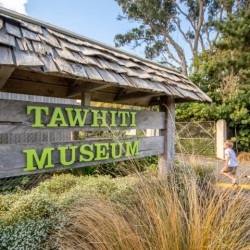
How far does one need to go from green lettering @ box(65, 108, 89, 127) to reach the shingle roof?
1.46 feet

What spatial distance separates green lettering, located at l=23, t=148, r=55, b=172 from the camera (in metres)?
2.60

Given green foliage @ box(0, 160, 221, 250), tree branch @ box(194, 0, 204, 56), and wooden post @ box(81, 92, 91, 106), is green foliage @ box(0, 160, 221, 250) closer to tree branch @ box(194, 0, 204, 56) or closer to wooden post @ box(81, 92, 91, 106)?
wooden post @ box(81, 92, 91, 106)

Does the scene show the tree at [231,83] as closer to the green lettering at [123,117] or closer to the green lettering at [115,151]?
the green lettering at [123,117]

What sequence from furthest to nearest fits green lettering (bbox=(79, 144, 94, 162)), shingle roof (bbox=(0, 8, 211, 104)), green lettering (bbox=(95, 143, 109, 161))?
green lettering (bbox=(95, 143, 109, 161)) → green lettering (bbox=(79, 144, 94, 162)) → shingle roof (bbox=(0, 8, 211, 104))

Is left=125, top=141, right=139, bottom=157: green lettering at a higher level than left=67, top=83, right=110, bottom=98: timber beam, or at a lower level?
lower

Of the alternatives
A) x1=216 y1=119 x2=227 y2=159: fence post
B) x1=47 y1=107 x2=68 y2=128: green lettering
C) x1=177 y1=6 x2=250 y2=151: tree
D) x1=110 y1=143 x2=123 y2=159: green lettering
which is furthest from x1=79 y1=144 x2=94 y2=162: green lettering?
x1=177 y1=6 x2=250 y2=151: tree

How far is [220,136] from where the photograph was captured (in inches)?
434

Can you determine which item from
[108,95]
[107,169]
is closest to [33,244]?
[108,95]

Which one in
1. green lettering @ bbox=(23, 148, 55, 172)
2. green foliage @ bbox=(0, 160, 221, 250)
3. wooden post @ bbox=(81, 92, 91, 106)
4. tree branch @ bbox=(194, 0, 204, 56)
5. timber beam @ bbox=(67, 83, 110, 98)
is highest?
tree branch @ bbox=(194, 0, 204, 56)

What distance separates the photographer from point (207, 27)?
2111 centimetres

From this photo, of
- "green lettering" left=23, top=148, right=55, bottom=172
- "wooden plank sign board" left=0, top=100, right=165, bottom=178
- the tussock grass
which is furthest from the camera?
"green lettering" left=23, top=148, right=55, bottom=172

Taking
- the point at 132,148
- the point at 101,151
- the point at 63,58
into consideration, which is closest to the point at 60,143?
the point at 101,151

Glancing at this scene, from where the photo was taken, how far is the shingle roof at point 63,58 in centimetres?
218

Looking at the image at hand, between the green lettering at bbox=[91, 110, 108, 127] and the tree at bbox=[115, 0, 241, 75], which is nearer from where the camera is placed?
the green lettering at bbox=[91, 110, 108, 127]
